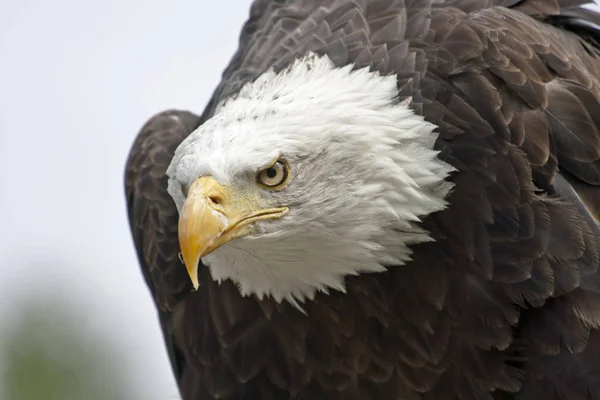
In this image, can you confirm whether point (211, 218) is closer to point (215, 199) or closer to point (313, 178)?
point (215, 199)

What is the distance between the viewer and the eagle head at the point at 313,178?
566cm

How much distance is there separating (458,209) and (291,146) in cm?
85

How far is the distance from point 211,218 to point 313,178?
1.77ft

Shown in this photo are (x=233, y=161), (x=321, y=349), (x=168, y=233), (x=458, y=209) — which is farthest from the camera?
Answer: (x=168, y=233)

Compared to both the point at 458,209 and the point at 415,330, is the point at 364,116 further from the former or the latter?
the point at 415,330

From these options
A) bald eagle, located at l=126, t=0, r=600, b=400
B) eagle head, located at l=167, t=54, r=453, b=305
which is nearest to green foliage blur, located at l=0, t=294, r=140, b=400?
bald eagle, located at l=126, t=0, r=600, b=400

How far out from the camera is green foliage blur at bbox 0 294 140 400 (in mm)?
18859

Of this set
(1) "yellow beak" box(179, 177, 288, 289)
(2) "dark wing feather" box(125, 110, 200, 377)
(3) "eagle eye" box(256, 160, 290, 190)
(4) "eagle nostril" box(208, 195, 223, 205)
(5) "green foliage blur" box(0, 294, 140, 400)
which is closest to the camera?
(1) "yellow beak" box(179, 177, 288, 289)

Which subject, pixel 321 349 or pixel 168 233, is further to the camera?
pixel 168 233

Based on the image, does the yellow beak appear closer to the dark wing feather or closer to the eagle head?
the eagle head

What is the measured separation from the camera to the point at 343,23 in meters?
6.50

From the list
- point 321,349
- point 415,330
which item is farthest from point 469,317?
point 321,349

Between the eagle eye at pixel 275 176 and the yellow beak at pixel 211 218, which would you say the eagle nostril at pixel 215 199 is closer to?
the yellow beak at pixel 211 218

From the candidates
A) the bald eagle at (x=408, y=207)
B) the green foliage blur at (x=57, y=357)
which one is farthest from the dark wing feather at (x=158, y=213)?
the green foliage blur at (x=57, y=357)
